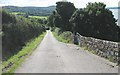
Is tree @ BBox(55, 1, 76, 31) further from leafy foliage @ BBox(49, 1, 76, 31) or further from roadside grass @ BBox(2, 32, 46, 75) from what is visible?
roadside grass @ BBox(2, 32, 46, 75)

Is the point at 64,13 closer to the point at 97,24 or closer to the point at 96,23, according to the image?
the point at 96,23

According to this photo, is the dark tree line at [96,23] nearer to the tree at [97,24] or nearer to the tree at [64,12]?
the tree at [97,24]

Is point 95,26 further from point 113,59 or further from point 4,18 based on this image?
point 113,59

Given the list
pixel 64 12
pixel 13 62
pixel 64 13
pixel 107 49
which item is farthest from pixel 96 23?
pixel 107 49

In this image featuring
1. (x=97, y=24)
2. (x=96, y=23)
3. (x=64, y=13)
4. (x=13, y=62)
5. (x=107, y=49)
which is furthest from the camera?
(x=64, y=13)

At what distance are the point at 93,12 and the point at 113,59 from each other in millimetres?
34750

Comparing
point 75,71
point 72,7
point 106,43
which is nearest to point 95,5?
point 72,7

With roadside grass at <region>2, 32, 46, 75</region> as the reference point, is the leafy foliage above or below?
above

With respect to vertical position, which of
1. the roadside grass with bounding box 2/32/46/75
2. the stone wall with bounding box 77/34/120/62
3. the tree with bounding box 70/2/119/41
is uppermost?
the tree with bounding box 70/2/119/41

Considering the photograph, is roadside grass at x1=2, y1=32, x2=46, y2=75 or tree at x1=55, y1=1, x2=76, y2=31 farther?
tree at x1=55, y1=1, x2=76, y2=31

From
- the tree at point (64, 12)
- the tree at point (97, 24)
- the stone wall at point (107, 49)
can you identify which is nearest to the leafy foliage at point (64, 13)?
the tree at point (64, 12)

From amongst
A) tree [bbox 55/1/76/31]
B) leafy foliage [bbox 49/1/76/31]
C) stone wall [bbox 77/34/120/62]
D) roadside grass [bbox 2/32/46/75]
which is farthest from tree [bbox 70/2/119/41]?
stone wall [bbox 77/34/120/62]

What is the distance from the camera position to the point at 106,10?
49562 millimetres

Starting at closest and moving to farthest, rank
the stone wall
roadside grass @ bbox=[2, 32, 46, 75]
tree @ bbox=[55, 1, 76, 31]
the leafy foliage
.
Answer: roadside grass @ bbox=[2, 32, 46, 75] → the stone wall → tree @ bbox=[55, 1, 76, 31] → the leafy foliage
